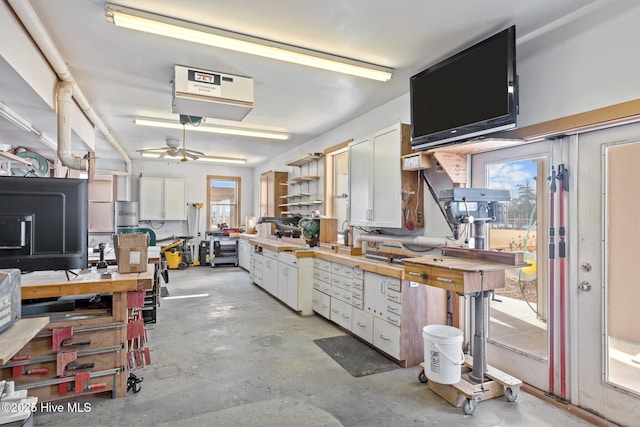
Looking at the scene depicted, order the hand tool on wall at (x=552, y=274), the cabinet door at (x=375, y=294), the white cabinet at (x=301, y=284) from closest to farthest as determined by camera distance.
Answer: the hand tool on wall at (x=552, y=274) → the cabinet door at (x=375, y=294) → the white cabinet at (x=301, y=284)

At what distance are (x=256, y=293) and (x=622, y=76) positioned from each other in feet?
18.1

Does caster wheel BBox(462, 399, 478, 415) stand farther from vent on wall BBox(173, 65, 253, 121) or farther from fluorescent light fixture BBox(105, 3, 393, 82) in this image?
vent on wall BBox(173, 65, 253, 121)

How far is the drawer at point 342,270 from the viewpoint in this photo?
407cm

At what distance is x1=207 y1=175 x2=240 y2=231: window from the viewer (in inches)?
398

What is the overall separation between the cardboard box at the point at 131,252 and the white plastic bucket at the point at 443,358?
91.1 inches

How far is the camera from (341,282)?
166 inches

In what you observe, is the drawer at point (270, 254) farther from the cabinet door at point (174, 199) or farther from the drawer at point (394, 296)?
the cabinet door at point (174, 199)

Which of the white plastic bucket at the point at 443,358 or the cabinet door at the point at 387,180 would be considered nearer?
the white plastic bucket at the point at 443,358

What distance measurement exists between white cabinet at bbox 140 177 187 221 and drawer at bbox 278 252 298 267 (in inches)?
198

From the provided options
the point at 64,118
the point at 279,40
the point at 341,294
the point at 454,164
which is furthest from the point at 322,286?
the point at 64,118

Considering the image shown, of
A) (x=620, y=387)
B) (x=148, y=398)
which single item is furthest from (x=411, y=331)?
(x=148, y=398)

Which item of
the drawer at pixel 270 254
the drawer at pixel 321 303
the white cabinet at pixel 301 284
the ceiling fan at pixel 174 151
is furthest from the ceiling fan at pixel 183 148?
the drawer at pixel 321 303

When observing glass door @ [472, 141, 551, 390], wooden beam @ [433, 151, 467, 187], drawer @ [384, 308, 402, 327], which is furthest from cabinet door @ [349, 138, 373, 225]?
glass door @ [472, 141, 551, 390]

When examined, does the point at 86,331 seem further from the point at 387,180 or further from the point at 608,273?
the point at 608,273
